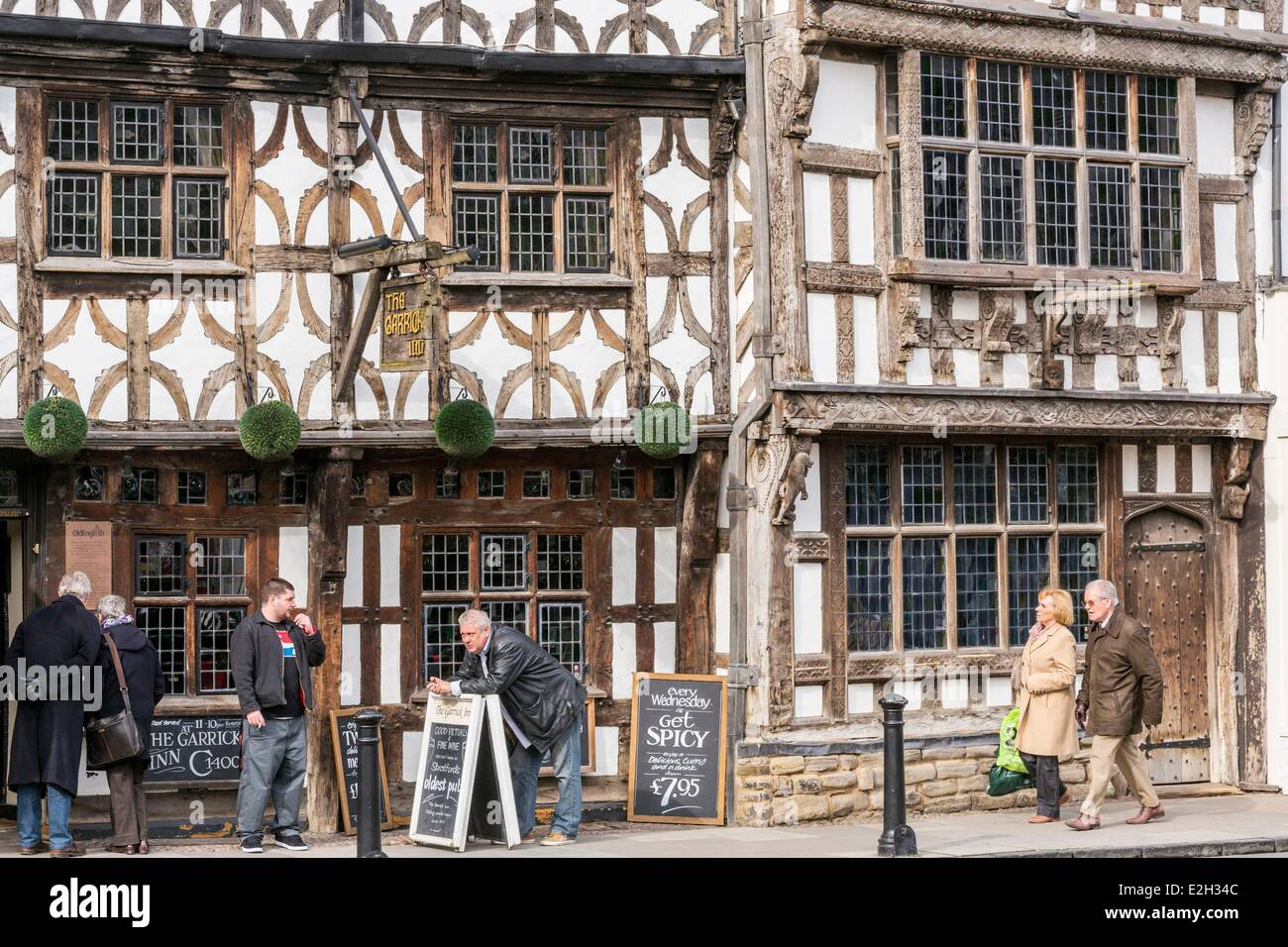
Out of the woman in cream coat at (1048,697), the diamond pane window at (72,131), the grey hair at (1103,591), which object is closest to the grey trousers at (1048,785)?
the woman in cream coat at (1048,697)

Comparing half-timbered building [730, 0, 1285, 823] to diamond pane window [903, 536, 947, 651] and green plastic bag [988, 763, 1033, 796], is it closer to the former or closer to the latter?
diamond pane window [903, 536, 947, 651]

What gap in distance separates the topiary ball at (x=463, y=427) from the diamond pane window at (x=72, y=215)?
9.09 ft

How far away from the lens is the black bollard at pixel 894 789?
12617mm

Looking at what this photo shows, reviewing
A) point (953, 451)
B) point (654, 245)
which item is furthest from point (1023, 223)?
point (654, 245)

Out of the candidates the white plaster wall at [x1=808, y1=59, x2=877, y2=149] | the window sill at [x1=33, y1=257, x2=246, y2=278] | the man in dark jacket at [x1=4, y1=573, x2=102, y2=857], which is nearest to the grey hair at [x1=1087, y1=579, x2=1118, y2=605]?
the white plaster wall at [x1=808, y1=59, x2=877, y2=149]

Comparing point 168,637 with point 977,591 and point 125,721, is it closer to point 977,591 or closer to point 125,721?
point 125,721

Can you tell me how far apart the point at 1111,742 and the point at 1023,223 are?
421cm

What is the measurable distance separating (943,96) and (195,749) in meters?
7.58

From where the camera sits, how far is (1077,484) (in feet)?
53.9

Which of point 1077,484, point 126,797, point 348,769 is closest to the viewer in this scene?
point 126,797

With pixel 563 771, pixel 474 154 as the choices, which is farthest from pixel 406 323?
pixel 563 771

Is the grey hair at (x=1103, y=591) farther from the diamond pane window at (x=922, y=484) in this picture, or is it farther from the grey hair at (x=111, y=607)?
the grey hair at (x=111, y=607)

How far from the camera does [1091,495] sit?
54.1ft

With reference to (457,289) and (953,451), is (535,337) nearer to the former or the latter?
(457,289)
